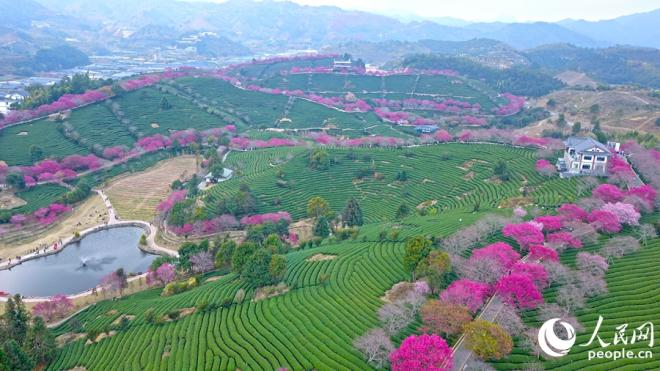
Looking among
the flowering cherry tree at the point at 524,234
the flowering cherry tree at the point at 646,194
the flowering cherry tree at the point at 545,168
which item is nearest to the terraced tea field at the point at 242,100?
the flowering cherry tree at the point at 545,168

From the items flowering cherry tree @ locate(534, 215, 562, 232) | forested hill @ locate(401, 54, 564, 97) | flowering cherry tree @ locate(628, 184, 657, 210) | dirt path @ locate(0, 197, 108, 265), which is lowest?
dirt path @ locate(0, 197, 108, 265)

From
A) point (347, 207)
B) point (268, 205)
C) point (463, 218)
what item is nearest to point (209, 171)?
point (268, 205)

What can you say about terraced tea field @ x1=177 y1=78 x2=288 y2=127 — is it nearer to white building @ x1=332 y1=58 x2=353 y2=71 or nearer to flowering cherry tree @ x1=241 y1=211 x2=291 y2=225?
white building @ x1=332 y1=58 x2=353 y2=71

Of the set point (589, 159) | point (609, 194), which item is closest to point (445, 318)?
point (609, 194)

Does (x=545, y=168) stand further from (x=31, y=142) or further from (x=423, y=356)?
(x=31, y=142)
